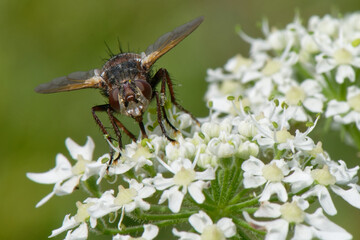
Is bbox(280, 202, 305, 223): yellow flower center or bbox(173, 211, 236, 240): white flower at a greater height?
bbox(173, 211, 236, 240): white flower

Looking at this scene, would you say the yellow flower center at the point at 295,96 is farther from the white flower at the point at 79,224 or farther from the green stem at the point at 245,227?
the white flower at the point at 79,224

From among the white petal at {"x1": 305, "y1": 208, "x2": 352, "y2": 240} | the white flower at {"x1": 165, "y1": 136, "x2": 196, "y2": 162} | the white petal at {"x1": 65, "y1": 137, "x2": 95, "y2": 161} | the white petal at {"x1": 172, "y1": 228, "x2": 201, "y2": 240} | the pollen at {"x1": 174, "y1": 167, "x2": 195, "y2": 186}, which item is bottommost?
the white petal at {"x1": 305, "y1": 208, "x2": 352, "y2": 240}

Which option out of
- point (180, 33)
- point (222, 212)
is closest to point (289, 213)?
point (222, 212)

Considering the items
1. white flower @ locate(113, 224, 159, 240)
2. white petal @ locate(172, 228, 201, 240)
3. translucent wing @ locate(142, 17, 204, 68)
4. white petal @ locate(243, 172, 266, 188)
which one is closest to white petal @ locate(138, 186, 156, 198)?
white flower @ locate(113, 224, 159, 240)

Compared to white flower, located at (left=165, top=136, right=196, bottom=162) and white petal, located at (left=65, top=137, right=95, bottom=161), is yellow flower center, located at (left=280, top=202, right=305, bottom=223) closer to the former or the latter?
white flower, located at (left=165, top=136, right=196, bottom=162)

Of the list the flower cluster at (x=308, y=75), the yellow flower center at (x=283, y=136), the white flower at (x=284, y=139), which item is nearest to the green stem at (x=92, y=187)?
the white flower at (x=284, y=139)

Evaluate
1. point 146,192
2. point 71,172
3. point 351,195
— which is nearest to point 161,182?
point 146,192

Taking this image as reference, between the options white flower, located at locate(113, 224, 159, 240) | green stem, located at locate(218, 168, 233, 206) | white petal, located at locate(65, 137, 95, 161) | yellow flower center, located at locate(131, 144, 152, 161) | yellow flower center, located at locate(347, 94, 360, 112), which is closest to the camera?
white flower, located at locate(113, 224, 159, 240)
